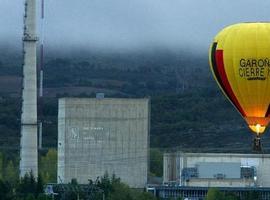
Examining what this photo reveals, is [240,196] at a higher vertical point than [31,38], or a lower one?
Answer: lower

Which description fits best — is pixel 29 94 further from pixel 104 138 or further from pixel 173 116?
pixel 173 116

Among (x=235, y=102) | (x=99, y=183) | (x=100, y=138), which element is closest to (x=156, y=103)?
(x=100, y=138)

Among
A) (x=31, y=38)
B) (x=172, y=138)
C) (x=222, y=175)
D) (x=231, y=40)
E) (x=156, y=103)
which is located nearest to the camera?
(x=231, y=40)

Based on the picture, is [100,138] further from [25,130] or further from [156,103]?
[156,103]

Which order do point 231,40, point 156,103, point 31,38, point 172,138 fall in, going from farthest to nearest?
point 156,103 → point 172,138 → point 31,38 → point 231,40

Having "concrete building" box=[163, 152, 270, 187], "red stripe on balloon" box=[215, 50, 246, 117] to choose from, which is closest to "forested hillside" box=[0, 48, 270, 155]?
"concrete building" box=[163, 152, 270, 187]

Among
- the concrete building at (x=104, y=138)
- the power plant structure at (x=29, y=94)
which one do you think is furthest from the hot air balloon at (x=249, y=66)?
the concrete building at (x=104, y=138)

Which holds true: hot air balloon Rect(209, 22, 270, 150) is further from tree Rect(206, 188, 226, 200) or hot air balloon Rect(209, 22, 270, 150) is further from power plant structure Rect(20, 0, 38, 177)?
power plant structure Rect(20, 0, 38, 177)

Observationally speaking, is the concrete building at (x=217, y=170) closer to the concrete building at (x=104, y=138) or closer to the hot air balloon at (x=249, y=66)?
the concrete building at (x=104, y=138)

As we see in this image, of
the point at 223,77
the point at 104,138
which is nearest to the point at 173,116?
the point at 104,138
